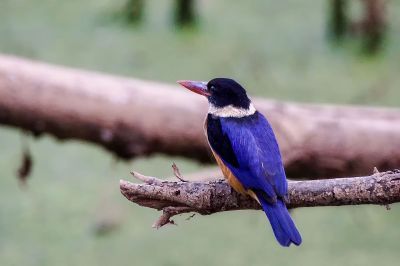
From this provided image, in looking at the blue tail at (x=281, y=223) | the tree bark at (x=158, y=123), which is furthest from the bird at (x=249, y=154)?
the tree bark at (x=158, y=123)

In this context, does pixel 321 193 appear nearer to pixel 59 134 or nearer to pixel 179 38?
pixel 59 134

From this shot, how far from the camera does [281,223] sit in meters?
1.40

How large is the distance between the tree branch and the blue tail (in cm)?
3

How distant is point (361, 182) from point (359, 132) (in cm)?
90

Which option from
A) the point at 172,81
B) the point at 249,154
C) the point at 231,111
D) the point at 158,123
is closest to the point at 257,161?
the point at 249,154

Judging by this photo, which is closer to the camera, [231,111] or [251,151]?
[251,151]

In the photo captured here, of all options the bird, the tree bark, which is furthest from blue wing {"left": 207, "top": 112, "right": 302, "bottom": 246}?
the tree bark

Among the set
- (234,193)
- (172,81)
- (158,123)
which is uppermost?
(234,193)

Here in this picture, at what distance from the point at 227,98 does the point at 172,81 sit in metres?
1.80

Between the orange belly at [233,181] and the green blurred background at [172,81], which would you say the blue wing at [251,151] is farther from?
the green blurred background at [172,81]

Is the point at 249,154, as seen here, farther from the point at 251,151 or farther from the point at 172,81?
the point at 172,81

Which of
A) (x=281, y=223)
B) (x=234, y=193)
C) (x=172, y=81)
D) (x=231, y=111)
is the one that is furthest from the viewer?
(x=172, y=81)

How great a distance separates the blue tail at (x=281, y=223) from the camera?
1381 millimetres

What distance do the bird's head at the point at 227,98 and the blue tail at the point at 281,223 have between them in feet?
0.71
